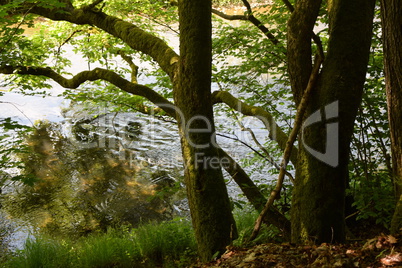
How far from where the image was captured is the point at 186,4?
280 centimetres

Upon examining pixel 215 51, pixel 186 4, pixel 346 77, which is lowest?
pixel 346 77

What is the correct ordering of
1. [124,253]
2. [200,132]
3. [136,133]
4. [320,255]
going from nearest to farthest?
[320,255]
[200,132]
[124,253]
[136,133]

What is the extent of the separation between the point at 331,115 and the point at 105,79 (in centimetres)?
282

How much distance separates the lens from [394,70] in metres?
2.40

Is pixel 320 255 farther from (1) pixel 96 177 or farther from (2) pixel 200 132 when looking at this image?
(1) pixel 96 177

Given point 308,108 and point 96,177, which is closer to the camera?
point 308,108

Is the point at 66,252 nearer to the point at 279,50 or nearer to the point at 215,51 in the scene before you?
the point at 215,51

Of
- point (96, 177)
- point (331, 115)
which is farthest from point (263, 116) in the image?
point (96, 177)

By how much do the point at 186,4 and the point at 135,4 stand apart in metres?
4.52

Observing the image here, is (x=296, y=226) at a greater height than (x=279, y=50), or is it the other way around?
(x=279, y=50)

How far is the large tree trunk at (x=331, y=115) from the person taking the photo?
8.24 feet

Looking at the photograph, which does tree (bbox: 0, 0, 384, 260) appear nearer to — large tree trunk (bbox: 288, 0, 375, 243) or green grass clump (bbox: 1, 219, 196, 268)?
large tree trunk (bbox: 288, 0, 375, 243)

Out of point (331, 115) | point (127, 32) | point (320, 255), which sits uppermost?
point (127, 32)

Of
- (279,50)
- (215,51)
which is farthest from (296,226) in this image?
(215,51)
